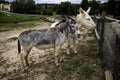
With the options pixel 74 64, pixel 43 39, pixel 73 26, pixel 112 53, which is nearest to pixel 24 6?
pixel 73 26

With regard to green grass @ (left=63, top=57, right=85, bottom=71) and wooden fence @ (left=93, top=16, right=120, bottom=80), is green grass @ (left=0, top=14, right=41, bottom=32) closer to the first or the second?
green grass @ (left=63, top=57, right=85, bottom=71)

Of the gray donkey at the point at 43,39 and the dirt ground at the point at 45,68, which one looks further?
the gray donkey at the point at 43,39

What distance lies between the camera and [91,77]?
4918 millimetres

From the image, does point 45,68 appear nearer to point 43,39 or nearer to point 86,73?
point 43,39

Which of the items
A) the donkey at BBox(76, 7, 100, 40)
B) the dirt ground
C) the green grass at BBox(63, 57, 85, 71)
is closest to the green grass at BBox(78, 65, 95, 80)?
the dirt ground

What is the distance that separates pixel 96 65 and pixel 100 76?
0.78m

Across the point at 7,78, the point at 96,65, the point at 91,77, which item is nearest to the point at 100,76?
the point at 91,77

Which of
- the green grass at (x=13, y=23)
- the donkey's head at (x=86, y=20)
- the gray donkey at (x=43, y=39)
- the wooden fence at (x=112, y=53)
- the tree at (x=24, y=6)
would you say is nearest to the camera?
the wooden fence at (x=112, y=53)

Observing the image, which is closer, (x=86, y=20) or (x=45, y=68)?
(x=45, y=68)

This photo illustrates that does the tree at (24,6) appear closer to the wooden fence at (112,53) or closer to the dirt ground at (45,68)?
the dirt ground at (45,68)

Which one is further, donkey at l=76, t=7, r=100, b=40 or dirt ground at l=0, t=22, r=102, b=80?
donkey at l=76, t=7, r=100, b=40

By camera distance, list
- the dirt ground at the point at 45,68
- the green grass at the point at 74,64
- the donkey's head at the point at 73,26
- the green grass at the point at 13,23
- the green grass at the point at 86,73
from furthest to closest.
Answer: the green grass at the point at 13,23 → the donkey's head at the point at 73,26 → the green grass at the point at 74,64 → the dirt ground at the point at 45,68 → the green grass at the point at 86,73

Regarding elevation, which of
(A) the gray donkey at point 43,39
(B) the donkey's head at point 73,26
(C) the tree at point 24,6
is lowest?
(A) the gray donkey at point 43,39

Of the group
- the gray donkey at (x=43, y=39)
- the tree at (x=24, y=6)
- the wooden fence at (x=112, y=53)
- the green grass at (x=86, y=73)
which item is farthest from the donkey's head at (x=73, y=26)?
the tree at (x=24, y=6)
